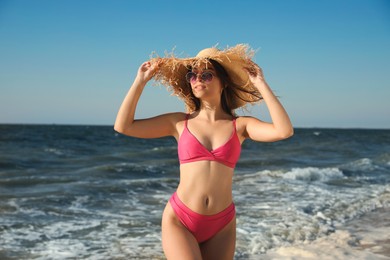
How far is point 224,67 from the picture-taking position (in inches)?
151

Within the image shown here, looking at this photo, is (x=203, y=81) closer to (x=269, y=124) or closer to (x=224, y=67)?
(x=224, y=67)

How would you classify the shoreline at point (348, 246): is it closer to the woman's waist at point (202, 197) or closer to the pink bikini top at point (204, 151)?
the woman's waist at point (202, 197)

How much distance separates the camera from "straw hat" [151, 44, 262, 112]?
147 inches

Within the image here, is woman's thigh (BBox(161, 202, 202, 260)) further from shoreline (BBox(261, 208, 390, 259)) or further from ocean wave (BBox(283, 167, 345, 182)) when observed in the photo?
ocean wave (BBox(283, 167, 345, 182))

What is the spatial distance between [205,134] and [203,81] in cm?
41

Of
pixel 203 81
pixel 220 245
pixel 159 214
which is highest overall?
pixel 203 81

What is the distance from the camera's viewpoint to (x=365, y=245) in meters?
7.10

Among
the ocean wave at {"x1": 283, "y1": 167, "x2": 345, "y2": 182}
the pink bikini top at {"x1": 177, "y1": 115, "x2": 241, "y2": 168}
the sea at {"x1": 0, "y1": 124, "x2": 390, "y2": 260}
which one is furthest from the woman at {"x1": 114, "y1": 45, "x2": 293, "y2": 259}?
the ocean wave at {"x1": 283, "y1": 167, "x2": 345, "y2": 182}

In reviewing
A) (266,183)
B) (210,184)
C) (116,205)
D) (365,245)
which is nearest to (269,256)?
(365,245)

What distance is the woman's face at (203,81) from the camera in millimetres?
3701

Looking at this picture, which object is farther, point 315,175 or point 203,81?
point 315,175

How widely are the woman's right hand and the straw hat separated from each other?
63 mm

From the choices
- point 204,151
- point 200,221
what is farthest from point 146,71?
point 200,221

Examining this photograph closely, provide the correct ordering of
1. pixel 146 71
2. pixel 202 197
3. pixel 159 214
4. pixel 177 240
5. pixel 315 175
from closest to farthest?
pixel 177 240, pixel 202 197, pixel 146 71, pixel 159 214, pixel 315 175
